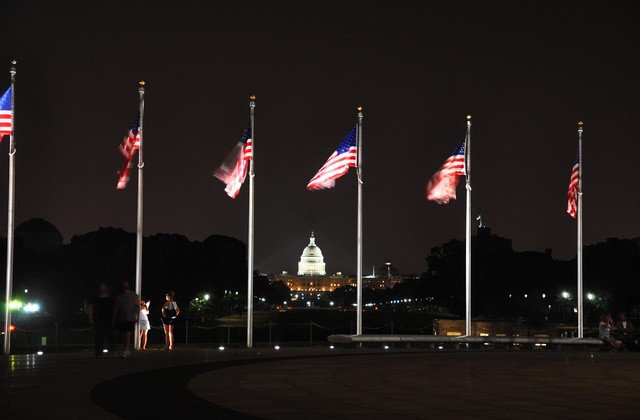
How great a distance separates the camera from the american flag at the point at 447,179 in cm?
4306

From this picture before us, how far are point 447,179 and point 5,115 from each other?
17.3 metres

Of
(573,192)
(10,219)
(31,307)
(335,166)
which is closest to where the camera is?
(10,219)

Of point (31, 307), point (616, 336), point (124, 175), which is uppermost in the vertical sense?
point (124, 175)

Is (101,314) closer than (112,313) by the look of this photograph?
Yes

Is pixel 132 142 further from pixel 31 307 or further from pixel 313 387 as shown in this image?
pixel 31 307

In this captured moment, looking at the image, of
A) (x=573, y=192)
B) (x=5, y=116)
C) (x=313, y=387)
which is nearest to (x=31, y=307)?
(x=573, y=192)

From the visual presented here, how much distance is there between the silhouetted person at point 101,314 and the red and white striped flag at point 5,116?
837 centimetres

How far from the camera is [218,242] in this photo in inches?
5571

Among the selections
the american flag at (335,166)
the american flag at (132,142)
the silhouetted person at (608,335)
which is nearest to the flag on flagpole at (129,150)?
the american flag at (132,142)

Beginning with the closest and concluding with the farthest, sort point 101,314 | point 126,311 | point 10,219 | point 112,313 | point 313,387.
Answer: point 313,387 < point 101,314 < point 112,313 < point 126,311 < point 10,219

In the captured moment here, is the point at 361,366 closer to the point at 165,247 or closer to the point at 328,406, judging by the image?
the point at 328,406

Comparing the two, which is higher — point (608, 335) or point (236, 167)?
point (236, 167)

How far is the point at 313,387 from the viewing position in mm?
22234

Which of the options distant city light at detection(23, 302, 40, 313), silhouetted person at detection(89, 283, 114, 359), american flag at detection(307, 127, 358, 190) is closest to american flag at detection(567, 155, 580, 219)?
american flag at detection(307, 127, 358, 190)
